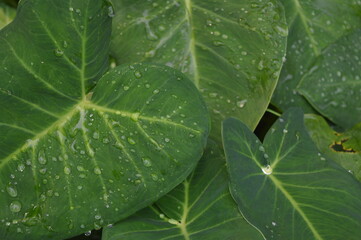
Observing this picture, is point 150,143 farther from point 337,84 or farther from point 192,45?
point 337,84

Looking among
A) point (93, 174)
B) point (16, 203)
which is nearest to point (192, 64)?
point (93, 174)

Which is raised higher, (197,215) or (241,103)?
(241,103)

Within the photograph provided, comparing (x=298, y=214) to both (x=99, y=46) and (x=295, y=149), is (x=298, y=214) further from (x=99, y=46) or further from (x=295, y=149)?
(x=99, y=46)

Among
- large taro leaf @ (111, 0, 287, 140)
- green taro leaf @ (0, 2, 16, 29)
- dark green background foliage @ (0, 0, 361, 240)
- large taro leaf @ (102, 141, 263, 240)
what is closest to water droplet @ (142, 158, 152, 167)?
dark green background foliage @ (0, 0, 361, 240)

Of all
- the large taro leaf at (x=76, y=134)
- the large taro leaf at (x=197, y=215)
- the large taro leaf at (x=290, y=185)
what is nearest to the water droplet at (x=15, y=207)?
the large taro leaf at (x=76, y=134)

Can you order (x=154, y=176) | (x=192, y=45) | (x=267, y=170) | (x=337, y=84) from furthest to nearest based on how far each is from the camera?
(x=337, y=84)
(x=192, y=45)
(x=267, y=170)
(x=154, y=176)

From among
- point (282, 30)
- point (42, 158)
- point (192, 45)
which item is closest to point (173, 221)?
point (42, 158)

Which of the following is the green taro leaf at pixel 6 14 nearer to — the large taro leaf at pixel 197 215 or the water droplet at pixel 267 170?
the large taro leaf at pixel 197 215
